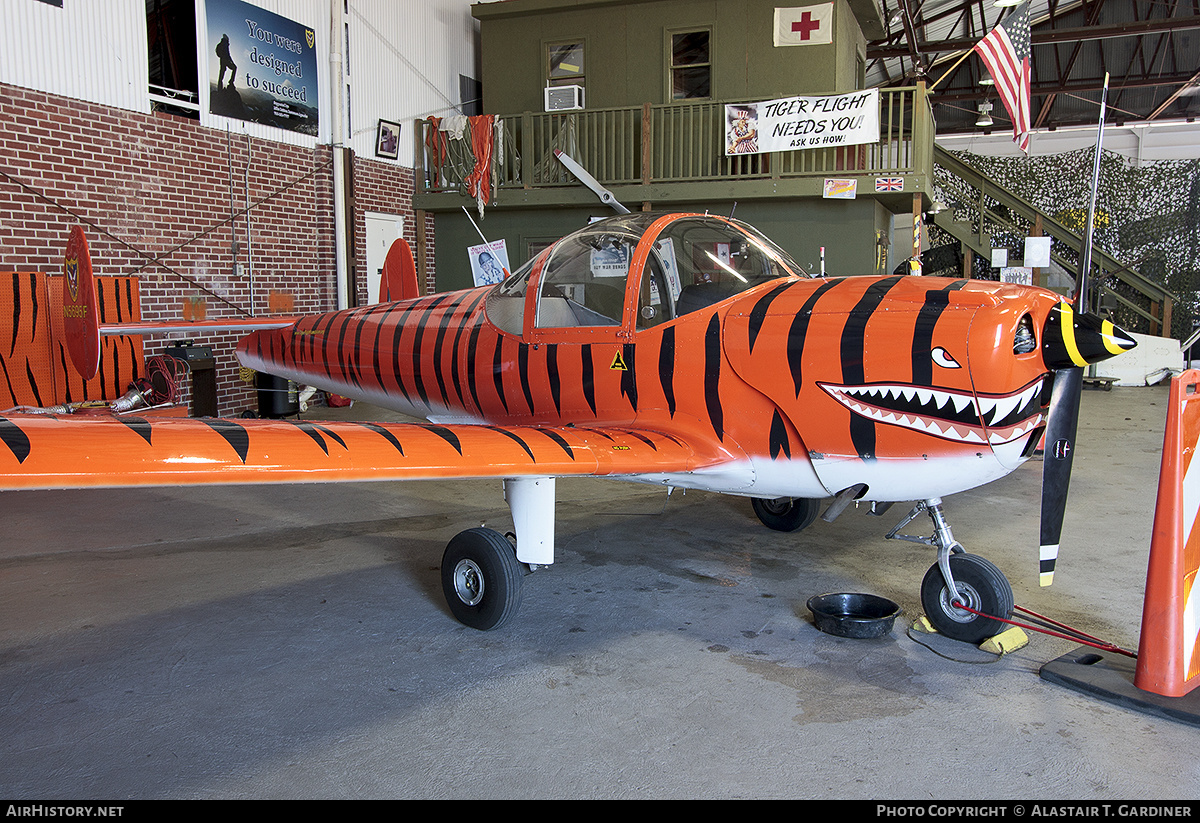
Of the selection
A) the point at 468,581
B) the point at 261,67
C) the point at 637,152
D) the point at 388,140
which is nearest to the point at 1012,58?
the point at 637,152

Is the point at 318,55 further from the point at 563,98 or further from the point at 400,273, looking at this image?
the point at 400,273

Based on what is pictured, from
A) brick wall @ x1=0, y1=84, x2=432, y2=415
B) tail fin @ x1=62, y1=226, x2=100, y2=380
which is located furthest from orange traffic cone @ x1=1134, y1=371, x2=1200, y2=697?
brick wall @ x1=0, y1=84, x2=432, y2=415

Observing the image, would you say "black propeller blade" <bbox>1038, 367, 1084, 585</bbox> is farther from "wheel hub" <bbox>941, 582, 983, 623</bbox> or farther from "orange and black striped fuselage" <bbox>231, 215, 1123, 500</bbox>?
"wheel hub" <bbox>941, 582, 983, 623</bbox>

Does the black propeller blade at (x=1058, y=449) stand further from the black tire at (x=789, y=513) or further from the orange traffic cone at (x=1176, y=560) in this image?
the black tire at (x=789, y=513)

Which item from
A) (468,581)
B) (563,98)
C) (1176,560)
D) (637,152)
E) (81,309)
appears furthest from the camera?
(563,98)

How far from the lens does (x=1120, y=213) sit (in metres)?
18.2

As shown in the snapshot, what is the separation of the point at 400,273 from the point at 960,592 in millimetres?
5512

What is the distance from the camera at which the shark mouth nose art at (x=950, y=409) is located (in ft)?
10.1

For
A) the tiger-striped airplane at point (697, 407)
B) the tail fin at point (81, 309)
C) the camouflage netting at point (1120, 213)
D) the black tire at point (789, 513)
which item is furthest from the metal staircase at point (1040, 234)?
the tail fin at point (81, 309)

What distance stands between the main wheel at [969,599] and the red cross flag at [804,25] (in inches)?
419

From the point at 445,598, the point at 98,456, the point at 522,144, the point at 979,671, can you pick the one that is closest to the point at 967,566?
the point at 979,671

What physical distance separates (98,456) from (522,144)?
1082cm

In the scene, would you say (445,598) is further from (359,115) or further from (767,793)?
(359,115)

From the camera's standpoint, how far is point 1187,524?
2984 millimetres
